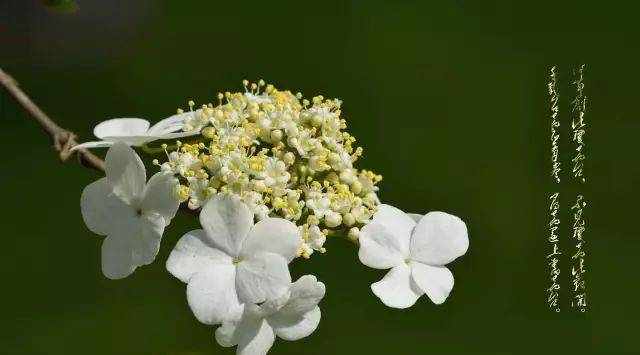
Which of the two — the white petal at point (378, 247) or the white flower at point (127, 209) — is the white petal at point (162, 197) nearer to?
the white flower at point (127, 209)

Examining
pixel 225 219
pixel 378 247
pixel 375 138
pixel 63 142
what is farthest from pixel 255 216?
pixel 375 138

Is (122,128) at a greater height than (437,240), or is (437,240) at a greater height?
(122,128)

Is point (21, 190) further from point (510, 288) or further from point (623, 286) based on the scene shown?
point (623, 286)

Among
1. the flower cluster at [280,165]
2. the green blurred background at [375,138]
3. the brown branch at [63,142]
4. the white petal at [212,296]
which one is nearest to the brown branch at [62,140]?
the brown branch at [63,142]

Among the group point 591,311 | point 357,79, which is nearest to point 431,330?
point 591,311

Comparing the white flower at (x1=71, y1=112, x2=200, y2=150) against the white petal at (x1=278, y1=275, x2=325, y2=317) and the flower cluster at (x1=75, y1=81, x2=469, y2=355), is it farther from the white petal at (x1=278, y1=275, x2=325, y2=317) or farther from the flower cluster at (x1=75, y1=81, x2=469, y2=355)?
the white petal at (x1=278, y1=275, x2=325, y2=317)

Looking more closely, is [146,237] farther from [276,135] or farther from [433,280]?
[433,280]

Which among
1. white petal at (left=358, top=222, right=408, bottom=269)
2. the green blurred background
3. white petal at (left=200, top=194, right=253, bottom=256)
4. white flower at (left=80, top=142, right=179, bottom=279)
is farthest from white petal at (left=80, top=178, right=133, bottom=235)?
the green blurred background

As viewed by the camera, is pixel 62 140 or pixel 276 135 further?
pixel 62 140
